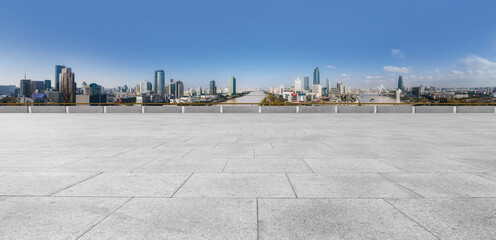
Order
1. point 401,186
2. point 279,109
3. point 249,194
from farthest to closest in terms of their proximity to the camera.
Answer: point 279,109 → point 401,186 → point 249,194

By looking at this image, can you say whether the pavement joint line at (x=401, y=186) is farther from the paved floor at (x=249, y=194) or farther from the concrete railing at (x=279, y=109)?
the concrete railing at (x=279, y=109)

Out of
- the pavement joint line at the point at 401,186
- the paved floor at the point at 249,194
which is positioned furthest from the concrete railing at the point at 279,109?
the pavement joint line at the point at 401,186

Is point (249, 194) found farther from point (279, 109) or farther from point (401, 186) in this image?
point (279, 109)

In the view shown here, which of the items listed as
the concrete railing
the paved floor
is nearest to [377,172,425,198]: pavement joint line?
the paved floor

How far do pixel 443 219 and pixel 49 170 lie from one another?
25.0ft

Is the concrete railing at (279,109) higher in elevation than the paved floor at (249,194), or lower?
higher

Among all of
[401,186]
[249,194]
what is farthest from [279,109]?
[249,194]

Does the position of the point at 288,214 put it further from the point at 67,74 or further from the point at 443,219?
the point at 67,74

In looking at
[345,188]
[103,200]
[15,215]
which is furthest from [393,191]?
[15,215]

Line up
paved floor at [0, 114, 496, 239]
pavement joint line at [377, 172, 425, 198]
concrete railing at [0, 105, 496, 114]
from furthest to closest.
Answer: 1. concrete railing at [0, 105, 496, 114]
2. pavement joint line at [377, 172, 425, 198]
3. paved floor at [0, 114, 496, 239]

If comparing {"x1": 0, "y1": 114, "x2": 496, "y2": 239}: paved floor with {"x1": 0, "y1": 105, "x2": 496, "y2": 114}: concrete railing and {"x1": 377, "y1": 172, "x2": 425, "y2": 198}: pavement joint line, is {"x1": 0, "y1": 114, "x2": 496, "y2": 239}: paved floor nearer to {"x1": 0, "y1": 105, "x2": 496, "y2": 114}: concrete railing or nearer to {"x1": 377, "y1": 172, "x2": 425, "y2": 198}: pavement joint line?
{"x1": 377, "y1": 172, "x2": 425, "y2": 198}: pavement joint line

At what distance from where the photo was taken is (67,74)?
182 m

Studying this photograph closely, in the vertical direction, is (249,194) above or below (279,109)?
below

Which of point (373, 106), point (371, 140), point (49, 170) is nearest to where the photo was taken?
point (49, 170)
